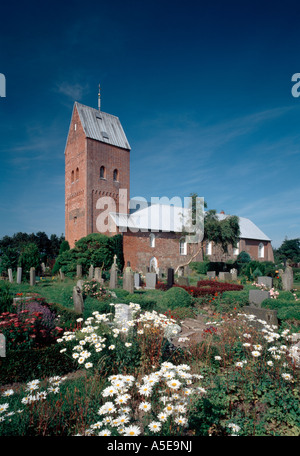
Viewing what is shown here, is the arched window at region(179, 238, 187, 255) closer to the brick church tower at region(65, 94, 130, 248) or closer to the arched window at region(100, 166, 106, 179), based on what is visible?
the brick church tower at region(65, 94, 130, 248)

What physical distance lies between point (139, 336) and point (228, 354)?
5.45 ft

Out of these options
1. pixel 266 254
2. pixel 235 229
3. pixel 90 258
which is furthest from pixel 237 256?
pixel 90 258

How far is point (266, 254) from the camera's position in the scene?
39.2m

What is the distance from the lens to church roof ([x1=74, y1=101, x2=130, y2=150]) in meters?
26.2

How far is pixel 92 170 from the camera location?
25.3m

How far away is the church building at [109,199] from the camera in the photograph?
2503 cm

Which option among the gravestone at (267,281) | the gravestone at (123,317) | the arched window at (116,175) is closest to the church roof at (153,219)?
the arched window at (116,175)

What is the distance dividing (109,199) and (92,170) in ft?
10.00

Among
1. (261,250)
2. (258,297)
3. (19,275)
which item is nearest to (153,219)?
(19,275)

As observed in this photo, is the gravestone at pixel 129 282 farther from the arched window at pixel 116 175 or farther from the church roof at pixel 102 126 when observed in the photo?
the church roof at pixel 102 126

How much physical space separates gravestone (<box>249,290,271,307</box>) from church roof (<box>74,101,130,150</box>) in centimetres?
2054

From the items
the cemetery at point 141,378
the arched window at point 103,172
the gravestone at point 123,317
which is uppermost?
the arched window at point 103,172

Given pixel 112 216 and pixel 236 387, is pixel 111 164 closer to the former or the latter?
→ pixel 112 216

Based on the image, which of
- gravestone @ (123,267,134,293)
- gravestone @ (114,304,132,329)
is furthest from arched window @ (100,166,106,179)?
gravestone @ (114,304,132,329)
